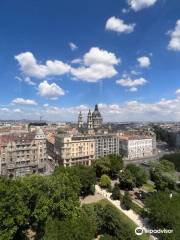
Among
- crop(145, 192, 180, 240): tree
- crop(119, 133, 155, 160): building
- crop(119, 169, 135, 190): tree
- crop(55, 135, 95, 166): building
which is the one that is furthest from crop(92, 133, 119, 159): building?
crop(145, 192, 180, 240): tree

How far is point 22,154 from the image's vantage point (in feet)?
307

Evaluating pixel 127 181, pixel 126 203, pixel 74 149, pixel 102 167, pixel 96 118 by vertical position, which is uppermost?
pixel 96 118

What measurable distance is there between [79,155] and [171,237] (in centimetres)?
7535

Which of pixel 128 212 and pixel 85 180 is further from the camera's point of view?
pixel 85 180

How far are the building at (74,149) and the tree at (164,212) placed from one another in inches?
2432

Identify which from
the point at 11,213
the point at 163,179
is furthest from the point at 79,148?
the point at 11,213

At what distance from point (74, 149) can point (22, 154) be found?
25.8 m

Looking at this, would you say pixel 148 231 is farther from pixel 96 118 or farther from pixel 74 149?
pixel 96 118

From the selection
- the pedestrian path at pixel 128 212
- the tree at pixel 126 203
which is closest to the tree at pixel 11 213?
the pedestrian path at pixel 128 212

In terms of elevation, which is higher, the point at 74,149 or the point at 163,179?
the point at 74,149

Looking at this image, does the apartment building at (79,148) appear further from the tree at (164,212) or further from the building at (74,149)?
the tree at (164,212)

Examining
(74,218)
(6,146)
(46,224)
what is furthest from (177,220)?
(6,146)

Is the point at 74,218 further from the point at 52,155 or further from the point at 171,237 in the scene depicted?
the point at 52,155

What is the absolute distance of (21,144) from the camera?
306 feet
